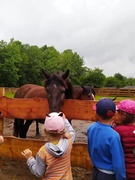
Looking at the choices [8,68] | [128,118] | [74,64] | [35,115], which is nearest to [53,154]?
[128,118]

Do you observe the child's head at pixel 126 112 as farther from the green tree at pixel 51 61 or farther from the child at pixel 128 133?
the green tree at pixel 51 61

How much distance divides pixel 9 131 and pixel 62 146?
7363 mm

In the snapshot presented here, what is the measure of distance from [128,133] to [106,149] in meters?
0.27

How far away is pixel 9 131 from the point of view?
9.52 metres

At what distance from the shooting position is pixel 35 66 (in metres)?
78.1

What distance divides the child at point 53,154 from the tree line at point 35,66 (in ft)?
201

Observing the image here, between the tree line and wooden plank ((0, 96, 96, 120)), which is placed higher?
the tree line

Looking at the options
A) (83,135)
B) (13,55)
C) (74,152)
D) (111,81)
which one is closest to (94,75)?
(13,55)

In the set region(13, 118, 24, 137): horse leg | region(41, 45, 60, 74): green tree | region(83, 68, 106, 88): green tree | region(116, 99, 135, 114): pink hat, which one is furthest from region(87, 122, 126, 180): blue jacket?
region(83, 68, 106, 88): green tree

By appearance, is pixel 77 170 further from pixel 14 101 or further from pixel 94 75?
pixel 94 75

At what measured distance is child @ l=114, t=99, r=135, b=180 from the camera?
8.25 ft

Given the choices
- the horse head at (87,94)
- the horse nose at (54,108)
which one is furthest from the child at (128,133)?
the horse head at (87,94)

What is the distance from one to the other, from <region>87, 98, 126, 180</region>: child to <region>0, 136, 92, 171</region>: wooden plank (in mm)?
1279

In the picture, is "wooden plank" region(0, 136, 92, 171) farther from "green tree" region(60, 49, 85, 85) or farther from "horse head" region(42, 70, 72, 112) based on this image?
"green tree" region(60, 49, 85, 85)
